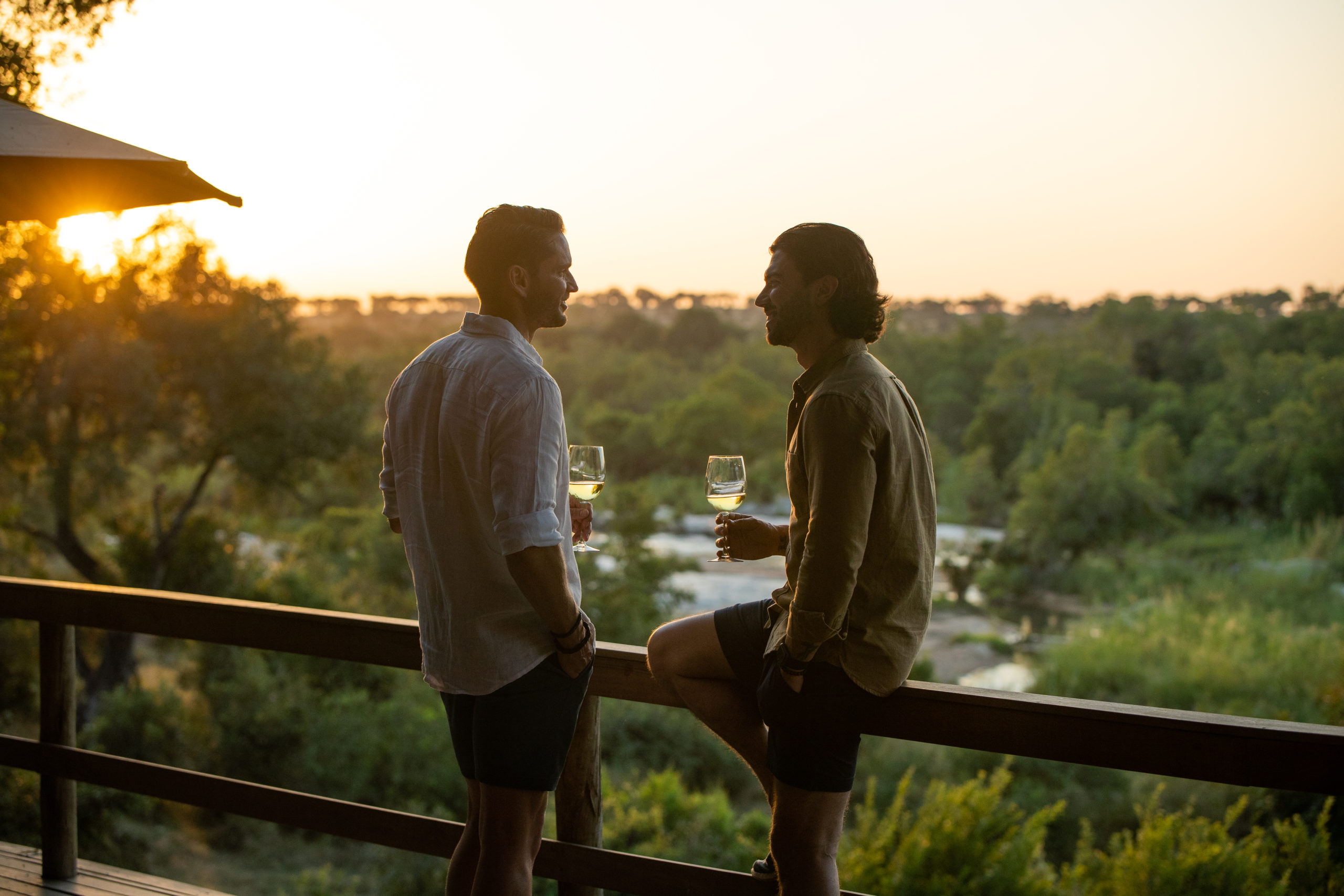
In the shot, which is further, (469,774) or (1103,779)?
(1103,779)

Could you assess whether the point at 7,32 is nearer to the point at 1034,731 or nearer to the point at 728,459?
the point at 728,459

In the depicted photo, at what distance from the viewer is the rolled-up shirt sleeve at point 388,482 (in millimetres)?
1758

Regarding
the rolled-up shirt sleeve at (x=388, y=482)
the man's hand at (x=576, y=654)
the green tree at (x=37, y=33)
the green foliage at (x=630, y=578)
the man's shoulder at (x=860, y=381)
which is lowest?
the green foliage at (x=630, y=578)

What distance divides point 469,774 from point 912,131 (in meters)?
28.5

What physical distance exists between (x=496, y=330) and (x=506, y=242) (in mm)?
142

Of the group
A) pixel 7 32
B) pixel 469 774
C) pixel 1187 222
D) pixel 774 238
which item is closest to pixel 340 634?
pixel 469 774

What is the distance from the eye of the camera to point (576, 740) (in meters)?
2.04

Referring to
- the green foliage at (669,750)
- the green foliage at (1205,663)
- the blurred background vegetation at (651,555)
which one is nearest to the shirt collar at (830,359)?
the blurred background vegetation at (651,555)

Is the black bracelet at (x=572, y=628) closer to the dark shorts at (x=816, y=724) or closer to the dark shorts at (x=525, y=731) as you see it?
the dark shorts at (x=525, y=731)

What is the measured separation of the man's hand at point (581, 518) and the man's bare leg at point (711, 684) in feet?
0.76

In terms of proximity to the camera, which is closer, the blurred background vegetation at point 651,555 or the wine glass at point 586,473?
the wine glass at point 586,473

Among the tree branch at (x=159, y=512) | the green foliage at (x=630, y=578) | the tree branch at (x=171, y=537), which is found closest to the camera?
the tree branch at (x=171, y=537)

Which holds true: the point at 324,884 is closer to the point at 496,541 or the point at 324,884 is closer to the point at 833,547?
the point at 496,541

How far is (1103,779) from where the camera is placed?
1340cm
